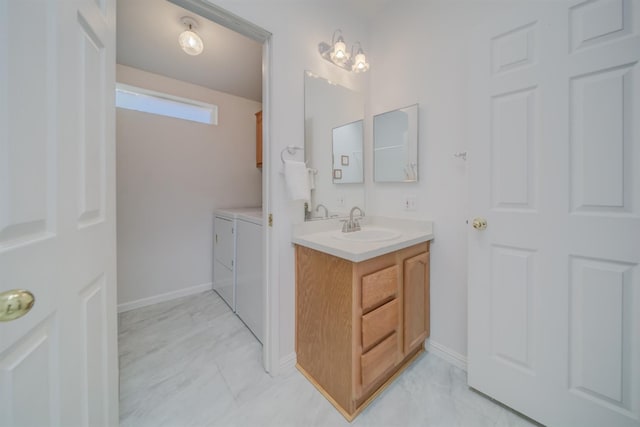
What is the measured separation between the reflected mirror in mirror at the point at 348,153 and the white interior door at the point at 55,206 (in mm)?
1320

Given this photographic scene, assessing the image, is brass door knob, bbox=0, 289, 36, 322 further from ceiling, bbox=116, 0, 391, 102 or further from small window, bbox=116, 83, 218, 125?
small window, bbox=116, 83, 218, 125

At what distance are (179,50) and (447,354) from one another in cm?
318

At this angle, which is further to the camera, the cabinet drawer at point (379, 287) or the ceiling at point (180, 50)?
the ceiling at point (180, 50)

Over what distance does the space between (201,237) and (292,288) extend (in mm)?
1686

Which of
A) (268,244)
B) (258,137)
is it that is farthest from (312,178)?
(258,137)

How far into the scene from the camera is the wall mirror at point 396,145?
1685 millimetres

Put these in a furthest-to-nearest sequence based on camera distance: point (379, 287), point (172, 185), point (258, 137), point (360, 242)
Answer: point (258, 137), point (172, 185), point (360, 242), point (379, 287)

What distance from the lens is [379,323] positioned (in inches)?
48.9

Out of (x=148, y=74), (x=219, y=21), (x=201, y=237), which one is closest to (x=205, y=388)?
(x=201, y=237)

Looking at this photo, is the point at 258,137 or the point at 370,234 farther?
the point at 258,137

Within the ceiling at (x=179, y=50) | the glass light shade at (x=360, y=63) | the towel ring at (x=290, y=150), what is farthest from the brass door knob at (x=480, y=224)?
A: the ceiling at (x=179, y=50)

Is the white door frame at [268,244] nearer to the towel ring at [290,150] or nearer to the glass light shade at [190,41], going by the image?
the towel ring at [290,150]

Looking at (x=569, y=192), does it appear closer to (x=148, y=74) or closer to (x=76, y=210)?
(x=76, y=210)

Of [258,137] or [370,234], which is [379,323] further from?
[258,137]
